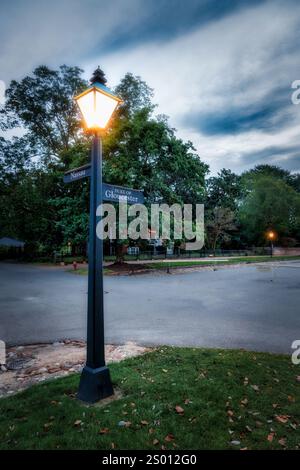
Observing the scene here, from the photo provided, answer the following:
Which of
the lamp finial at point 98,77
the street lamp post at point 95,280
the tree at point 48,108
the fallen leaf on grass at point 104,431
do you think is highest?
the tree at point 48,108

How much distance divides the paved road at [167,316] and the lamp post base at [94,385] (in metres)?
2.46

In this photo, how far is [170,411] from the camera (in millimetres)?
3426

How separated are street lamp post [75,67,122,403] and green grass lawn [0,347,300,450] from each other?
0.24m

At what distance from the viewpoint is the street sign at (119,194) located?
4.21 m

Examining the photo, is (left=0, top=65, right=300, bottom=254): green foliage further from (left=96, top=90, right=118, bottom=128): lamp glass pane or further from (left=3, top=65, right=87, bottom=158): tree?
(left=96, top=90, right=118, bottom=128): lamp glass pane

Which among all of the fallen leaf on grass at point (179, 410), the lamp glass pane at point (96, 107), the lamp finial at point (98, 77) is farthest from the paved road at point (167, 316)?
the lamp finial at point (98, 77)

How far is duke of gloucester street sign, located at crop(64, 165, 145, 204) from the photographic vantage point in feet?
13.7

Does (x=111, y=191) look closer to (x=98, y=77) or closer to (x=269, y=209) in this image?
(x=98, y=77)

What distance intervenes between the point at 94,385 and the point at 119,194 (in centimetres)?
263

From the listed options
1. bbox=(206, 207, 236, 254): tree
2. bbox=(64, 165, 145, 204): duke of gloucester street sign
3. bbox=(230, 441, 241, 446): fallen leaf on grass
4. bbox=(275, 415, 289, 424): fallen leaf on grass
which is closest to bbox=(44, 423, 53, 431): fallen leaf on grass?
bbox=(230, 441, 241, 446): fallen leaf on grass

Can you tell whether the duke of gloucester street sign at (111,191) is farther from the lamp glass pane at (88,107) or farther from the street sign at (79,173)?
the lamp glass pane at (88,107)

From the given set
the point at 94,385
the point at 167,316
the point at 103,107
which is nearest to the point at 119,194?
the point at 103,107
